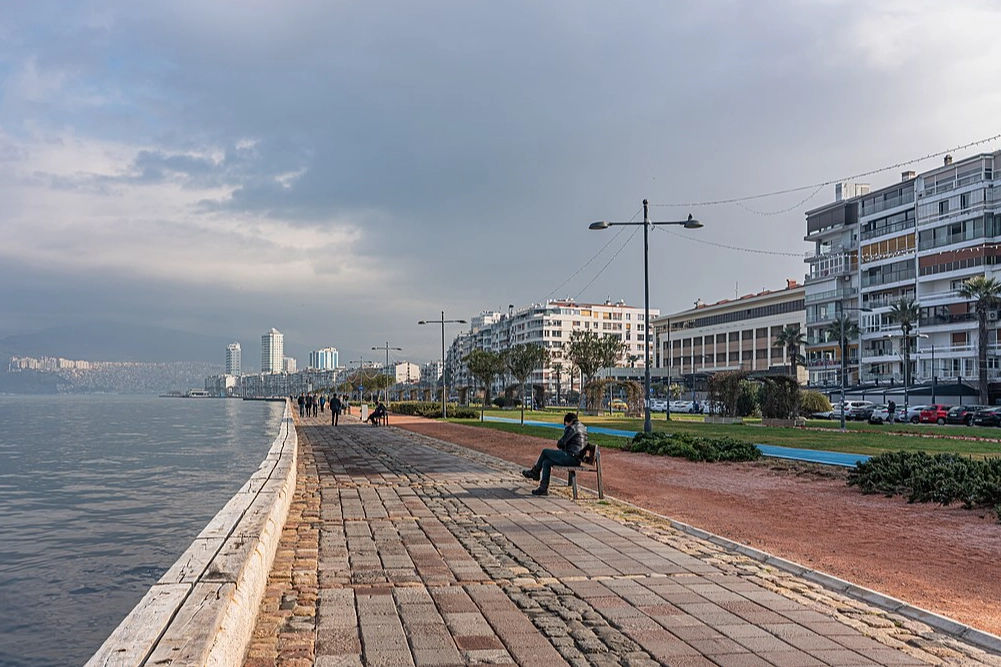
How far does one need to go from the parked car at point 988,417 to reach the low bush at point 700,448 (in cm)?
2804

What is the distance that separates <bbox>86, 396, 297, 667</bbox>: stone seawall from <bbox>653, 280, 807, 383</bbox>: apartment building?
84.1 meters

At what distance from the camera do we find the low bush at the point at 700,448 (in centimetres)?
1938

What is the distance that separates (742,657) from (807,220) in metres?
90.5

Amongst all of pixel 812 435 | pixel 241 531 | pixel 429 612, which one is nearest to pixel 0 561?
pixel 241 531

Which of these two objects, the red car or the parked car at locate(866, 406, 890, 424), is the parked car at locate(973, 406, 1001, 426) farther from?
the parked car at locate(866, 406, 890, 424)

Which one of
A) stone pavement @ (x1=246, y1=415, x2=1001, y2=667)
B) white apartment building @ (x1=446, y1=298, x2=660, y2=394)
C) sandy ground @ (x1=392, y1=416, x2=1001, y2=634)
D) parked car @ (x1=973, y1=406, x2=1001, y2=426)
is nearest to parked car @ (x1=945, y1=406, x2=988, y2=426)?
parked car @ (x1=973, y1=406, x2=1001, y2=426)

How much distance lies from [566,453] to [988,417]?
1523 inches

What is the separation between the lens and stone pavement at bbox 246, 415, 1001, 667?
478 cm

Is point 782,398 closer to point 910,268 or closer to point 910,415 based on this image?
point 910,415

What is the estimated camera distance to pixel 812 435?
30.4 meters

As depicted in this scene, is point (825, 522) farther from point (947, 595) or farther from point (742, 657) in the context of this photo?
point (742, 657)

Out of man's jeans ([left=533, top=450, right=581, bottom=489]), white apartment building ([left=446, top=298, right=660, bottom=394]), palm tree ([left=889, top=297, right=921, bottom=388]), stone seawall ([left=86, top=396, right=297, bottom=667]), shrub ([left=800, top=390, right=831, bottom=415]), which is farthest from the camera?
white apartment building ([left=446, top=298, right=660, bottom=394])

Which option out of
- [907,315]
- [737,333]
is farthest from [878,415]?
[737,333]

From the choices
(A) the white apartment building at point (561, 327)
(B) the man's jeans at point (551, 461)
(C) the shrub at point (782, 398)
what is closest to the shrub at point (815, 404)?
(C) the shrub at point (782, 398)
